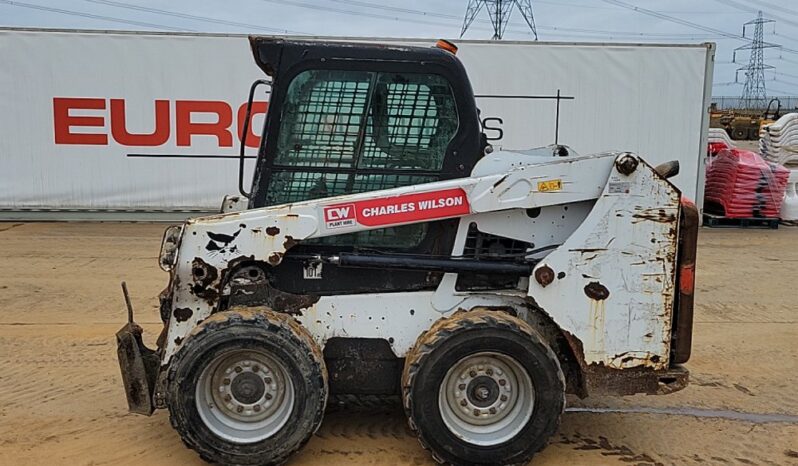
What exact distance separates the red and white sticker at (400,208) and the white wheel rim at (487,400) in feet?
2.79

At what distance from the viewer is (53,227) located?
41.4ft

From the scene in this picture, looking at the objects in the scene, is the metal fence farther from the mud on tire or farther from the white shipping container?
the mud on tire

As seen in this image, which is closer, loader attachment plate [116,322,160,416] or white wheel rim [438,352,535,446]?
white wheel rim [438,352,535,446]

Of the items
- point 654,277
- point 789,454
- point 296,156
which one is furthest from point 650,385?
point 296,156

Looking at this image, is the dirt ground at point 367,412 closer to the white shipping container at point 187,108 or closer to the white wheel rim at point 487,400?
the white wheel rim at point 487,400

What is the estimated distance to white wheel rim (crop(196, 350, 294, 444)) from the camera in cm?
399

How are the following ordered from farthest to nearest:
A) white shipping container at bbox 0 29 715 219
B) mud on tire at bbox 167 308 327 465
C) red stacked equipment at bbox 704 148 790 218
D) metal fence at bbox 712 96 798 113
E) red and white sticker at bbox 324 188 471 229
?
metal fence at bbox 712 96 798 113 → red stacked equipment at bbox 704 148 790 218 → white shipping container at bbox 0 29 715 219 → red and white sticker at bbox 324 188 471 229 → mud on tire at bbox 167 308 327 465

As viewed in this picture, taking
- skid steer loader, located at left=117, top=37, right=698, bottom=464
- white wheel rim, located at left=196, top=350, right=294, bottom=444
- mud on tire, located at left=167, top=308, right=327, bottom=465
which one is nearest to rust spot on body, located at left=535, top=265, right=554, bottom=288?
skid steer loader, located at left=117, top=37, right=698, bottom=464

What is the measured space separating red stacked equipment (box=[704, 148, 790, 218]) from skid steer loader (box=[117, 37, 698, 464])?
10.6 m

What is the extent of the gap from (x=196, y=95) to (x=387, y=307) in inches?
386

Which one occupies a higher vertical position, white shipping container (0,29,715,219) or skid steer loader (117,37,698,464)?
white shipping container (0,29,715,219)

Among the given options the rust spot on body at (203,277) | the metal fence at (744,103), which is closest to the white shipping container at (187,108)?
the rust spot on body at (203,277)

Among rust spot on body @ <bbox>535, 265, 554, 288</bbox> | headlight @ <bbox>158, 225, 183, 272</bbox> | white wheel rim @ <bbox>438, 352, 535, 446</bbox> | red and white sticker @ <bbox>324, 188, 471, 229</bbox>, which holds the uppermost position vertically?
red and white sticker @ <bbox>324, 188, 471, 229</bbox>

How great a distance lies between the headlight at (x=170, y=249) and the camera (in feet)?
13.5
